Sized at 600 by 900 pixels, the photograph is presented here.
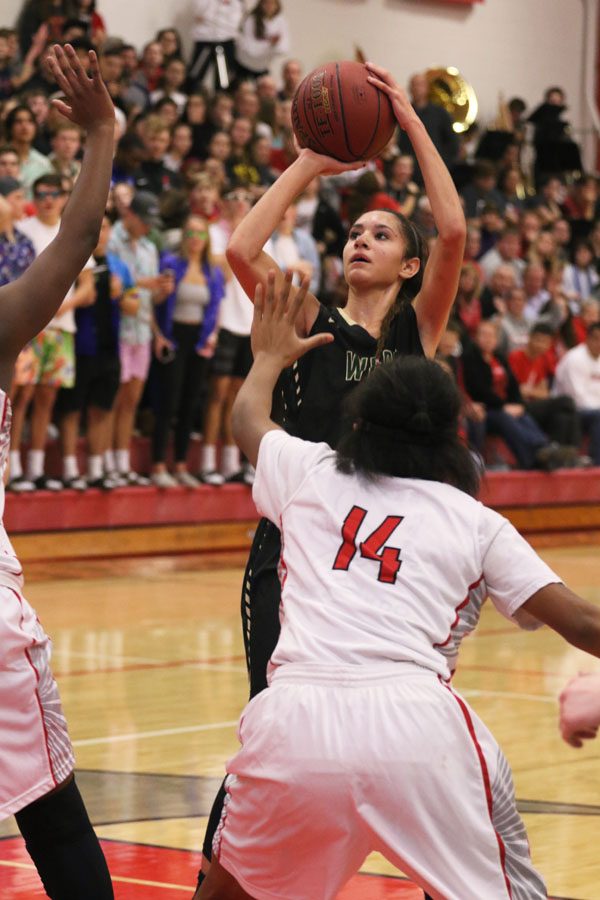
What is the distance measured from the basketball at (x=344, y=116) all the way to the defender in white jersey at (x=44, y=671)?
914 millimetres

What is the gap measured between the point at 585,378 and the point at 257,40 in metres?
4.65

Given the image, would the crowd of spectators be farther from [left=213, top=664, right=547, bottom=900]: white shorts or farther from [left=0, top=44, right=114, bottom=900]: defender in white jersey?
[left=213, top=664, right=547, bottom=900]: white shorts

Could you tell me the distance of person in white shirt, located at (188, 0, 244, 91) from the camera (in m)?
15.0

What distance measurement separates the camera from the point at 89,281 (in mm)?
9969

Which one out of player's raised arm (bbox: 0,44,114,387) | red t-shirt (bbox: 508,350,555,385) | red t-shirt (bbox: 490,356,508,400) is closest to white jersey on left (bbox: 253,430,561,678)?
player's raised arm (bbox: 0,44,114,387)

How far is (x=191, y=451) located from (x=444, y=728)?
9.17m

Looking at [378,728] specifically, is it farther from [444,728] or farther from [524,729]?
[524,729]

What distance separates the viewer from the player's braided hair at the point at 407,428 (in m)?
2.79

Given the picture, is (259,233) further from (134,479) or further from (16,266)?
(134,479)

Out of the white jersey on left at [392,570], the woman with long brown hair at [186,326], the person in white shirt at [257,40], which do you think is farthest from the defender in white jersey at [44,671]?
the person in white shirt at [257,40]

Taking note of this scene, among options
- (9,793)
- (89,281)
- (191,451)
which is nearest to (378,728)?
(9,793)

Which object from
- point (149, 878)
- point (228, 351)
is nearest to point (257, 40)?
point (228, 351)

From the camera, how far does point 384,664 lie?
2.70 m

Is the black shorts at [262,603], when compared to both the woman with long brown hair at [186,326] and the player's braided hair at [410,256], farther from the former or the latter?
the woman with long brown hair at [186,326]
